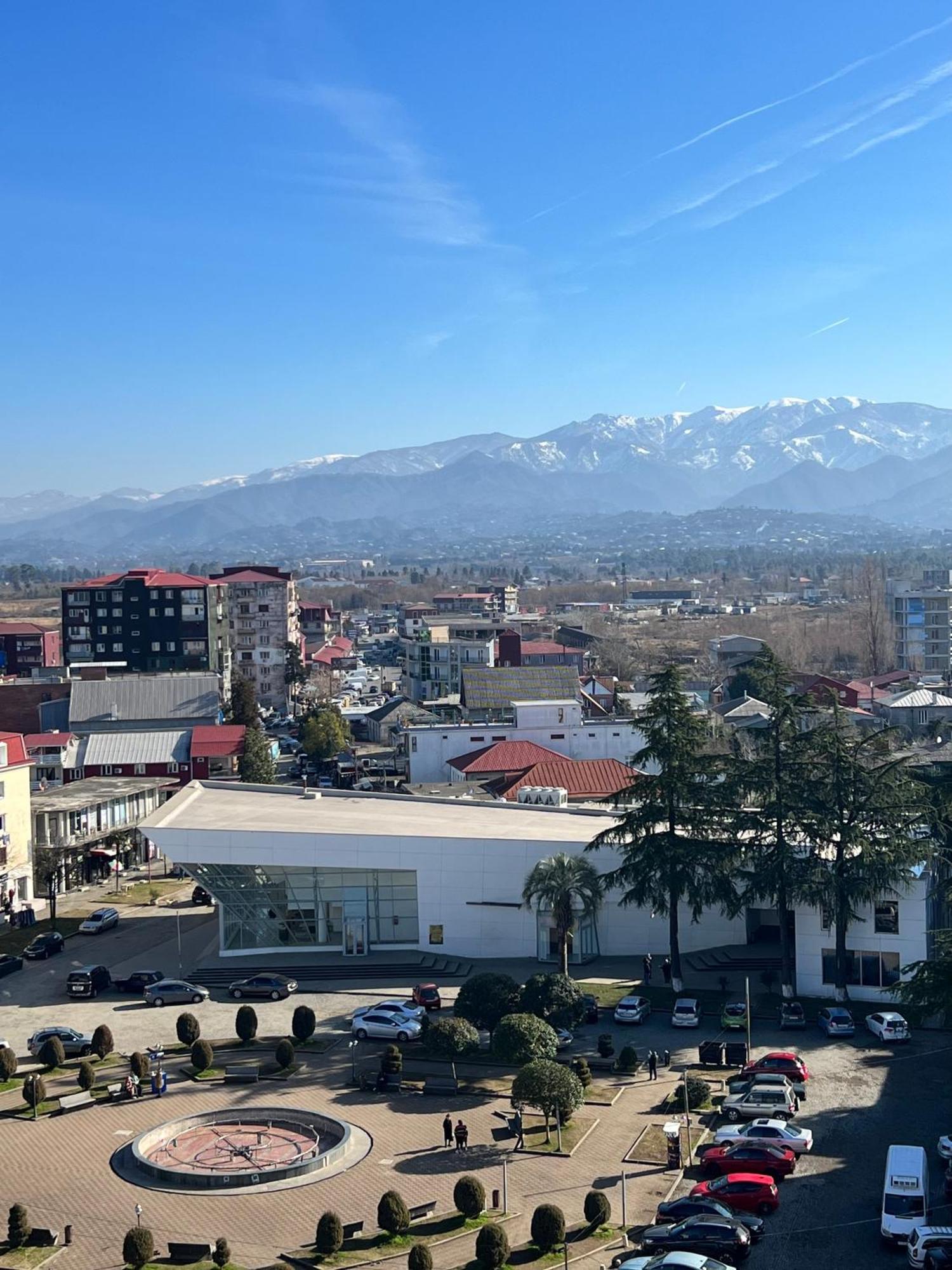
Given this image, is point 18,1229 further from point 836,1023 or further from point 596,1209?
point 836,1023

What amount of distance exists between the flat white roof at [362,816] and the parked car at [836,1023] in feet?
29.7

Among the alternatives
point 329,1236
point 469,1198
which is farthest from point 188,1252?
point 469,1198

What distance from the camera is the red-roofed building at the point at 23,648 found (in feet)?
365

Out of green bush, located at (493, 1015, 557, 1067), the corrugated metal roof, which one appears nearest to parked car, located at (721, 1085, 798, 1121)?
green bush, located at (493, 1015, 557, 1067)

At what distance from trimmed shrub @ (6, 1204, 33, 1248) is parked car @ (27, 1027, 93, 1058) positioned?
9579 millimetres

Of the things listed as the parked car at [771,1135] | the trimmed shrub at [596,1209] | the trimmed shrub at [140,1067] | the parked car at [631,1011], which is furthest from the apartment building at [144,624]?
the trimmed shrub at [596,1209]

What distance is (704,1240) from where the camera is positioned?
2086cm

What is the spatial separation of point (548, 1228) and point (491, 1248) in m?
1.16

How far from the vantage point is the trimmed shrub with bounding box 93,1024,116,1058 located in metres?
30.4

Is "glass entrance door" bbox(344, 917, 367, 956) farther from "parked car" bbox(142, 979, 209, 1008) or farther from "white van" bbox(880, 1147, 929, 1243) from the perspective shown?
"white van" bbox(880, 1147, 929, 1243)

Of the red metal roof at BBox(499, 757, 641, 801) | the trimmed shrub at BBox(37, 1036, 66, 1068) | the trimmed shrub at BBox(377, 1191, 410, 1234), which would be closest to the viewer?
the trimmed shrub at BBox(377, 1191, 410, 1234)

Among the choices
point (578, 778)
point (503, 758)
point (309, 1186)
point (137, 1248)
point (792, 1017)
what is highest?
point (503, 758)

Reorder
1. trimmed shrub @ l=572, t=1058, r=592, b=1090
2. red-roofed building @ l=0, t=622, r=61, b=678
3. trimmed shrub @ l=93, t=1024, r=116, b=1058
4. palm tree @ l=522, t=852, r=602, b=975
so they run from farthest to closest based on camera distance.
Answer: red-roofed building @ l=0, t=622, r=61, b=678, palm tree @ l=522, t=852, r=602, b=975, trimmed shrub @ l=93, t=1024, r=116, b=1058, trimmed shrub @ l=572, t=1058, r=592, b=1090

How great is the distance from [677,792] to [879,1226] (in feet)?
48.1
